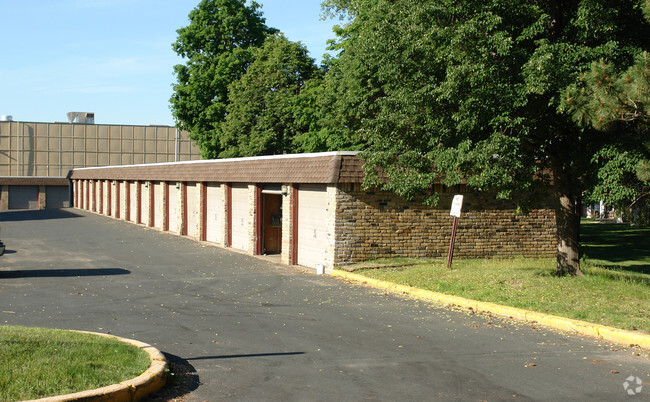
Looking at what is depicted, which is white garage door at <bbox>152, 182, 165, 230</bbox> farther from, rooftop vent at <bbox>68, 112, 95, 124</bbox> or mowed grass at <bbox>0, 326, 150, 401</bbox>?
rooftop vent at <bbox>68, 112, 95, 124</bbox>

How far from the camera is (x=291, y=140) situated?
42.6 metres

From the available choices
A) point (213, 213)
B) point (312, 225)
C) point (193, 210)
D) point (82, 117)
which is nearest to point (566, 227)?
point (312, 225)

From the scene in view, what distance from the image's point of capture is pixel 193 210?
32.5 m

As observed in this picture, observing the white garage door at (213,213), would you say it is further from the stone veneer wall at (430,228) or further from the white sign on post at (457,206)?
the white sign on post at (457,206)

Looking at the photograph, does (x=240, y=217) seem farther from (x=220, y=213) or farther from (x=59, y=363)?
(x=59, y=363)

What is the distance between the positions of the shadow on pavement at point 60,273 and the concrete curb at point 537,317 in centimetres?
768

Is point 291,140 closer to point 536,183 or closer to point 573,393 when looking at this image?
point 536,183

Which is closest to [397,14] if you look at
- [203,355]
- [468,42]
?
[468,42]

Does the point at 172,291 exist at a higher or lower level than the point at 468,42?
lower

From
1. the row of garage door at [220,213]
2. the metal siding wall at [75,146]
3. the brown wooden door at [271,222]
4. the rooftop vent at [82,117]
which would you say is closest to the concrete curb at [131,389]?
the row of garage door at [220,213]

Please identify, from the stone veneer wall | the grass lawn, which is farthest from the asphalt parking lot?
the stone veneer wall

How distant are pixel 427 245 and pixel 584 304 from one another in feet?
26.4

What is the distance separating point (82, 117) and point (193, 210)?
62806 millimetres

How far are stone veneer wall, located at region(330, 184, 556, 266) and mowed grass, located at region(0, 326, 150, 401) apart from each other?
10.8 meters
